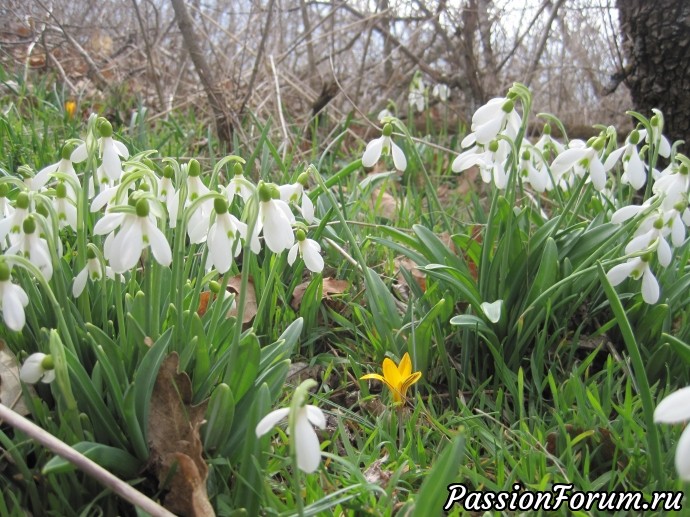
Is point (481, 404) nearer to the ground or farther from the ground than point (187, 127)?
nearer to the ground

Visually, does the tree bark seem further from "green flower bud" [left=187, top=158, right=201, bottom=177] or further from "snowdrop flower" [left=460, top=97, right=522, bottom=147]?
"green flower bud" [left=187, top=158, right=201, bottom=177]

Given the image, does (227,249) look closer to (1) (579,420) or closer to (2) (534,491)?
(2) (534,491)

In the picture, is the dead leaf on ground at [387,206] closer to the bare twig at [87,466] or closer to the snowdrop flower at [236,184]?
the snowdrop flower at [236,184]

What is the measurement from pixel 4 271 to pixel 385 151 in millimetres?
1101

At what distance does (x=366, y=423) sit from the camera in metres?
1.54

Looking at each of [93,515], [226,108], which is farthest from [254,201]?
[226,108]

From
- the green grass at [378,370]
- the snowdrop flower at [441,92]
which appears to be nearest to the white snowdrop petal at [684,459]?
the green grass at [378,370]

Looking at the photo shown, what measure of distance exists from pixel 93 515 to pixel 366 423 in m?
0.62

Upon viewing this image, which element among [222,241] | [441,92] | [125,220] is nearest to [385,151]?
[222,241]

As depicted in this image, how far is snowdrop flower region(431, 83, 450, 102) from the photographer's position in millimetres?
4309

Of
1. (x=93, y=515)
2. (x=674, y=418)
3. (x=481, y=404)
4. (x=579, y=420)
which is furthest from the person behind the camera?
(x=481, y=404)

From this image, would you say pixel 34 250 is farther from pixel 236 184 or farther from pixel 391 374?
pixel 391 374

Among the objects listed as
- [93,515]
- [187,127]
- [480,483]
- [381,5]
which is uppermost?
[381,5]

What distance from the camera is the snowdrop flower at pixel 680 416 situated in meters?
0.77
